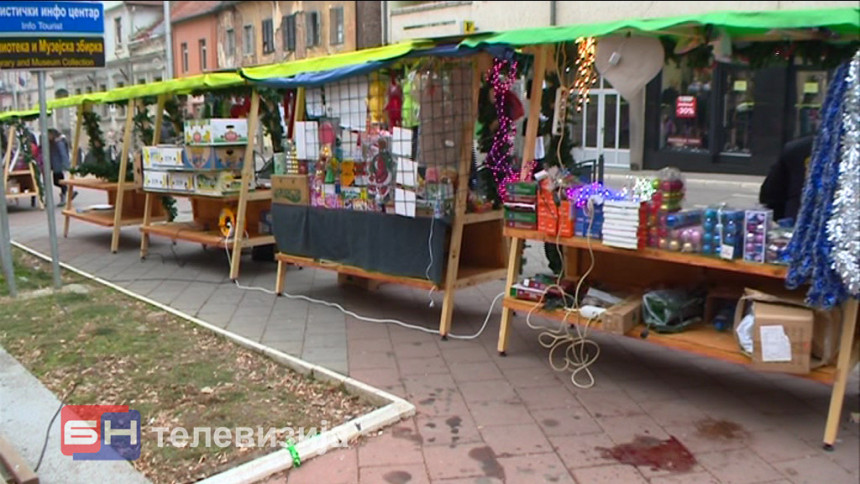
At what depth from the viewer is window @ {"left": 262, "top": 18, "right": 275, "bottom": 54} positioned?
30.8 metres

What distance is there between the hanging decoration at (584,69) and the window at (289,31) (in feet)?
86.4

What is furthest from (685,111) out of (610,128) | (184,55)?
(184,55)

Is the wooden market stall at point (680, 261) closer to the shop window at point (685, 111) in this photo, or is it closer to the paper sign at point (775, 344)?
the paper sign at point (775, 344)

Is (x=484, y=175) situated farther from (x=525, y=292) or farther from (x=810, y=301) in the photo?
(x=810, y=301)

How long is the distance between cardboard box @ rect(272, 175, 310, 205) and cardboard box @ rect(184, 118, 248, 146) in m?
1.13

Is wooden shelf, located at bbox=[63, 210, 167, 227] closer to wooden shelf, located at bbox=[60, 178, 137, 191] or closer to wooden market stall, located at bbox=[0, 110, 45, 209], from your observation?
wooden shelf, located at bbox=[60, 178, 137, 191]

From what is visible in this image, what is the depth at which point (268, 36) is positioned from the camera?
1225 inches

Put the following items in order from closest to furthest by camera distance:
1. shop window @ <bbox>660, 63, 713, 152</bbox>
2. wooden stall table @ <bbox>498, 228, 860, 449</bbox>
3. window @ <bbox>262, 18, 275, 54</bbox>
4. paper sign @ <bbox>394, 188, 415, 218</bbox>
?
wooden stall table @ <bbox>498, 228, 860, 449</bbox> → paper sign @ <bbox>394, 188, 415, 218</bbox> → shop window @ <bbox>660, 63, 713, 152</bbox> → window @ <bbox>262, 18, 275, 54</bbox>

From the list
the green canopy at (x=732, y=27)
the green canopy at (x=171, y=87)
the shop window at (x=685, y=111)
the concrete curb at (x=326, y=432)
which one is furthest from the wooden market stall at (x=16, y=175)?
the shop window at (x=685, y=111)

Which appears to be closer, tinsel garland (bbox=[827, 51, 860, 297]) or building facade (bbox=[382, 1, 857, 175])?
tinsel garland (bbox=[827, 51, 860, 297])

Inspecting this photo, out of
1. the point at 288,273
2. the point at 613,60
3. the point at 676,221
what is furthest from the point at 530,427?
the point at 288,273

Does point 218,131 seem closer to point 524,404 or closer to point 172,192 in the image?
point 172,192

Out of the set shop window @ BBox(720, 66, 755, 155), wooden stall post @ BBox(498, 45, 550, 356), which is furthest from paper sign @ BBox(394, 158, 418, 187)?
shop window @ BBox(720, 66, 755, 155)

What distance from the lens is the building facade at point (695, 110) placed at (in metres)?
16.6
